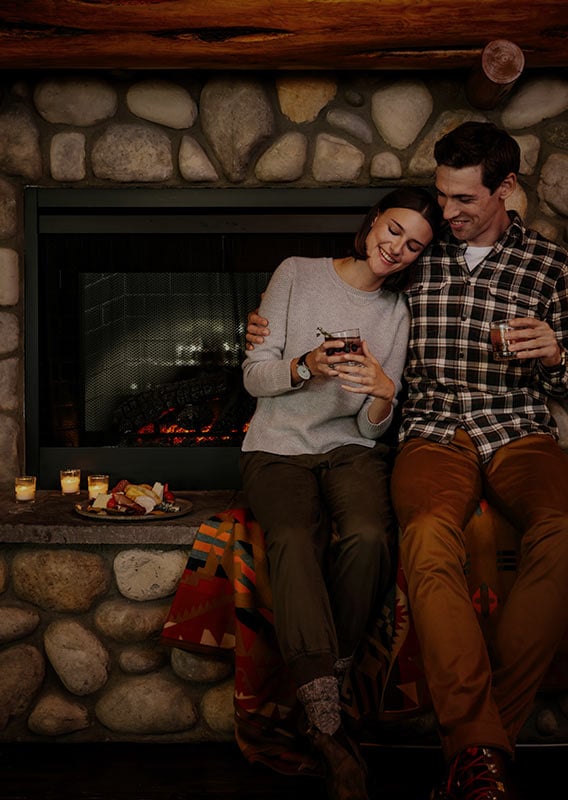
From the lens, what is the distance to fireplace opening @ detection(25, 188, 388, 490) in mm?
2461

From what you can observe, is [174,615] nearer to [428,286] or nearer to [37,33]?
[428,286]

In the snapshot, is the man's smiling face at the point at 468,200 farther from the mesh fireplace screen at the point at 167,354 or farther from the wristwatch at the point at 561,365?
the mesh fireplace screen at the point at 167,354

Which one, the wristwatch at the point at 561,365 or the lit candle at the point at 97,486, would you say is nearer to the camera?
the wristwatch at the point at 561,365

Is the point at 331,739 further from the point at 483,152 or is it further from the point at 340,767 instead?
the point at 483,152

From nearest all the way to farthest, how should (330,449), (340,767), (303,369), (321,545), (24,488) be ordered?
(340,767), (321,545), (303,369), (330,449), (24,488)

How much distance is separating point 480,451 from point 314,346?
530 mm

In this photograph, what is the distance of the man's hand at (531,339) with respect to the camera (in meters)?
1.82

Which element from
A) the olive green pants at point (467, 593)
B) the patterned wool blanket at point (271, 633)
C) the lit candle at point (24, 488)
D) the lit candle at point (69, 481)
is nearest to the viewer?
the olive green pants at point (467, 593)

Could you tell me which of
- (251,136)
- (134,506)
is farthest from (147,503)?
(251,136)

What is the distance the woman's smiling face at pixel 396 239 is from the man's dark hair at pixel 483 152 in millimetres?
176

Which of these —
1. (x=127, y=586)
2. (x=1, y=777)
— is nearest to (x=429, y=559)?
(x=127, y=586)

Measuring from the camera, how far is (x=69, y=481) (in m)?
2.37

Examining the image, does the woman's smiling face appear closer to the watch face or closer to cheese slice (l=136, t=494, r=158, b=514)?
the watch face

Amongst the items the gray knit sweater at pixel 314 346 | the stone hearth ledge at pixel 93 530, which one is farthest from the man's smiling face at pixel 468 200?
the stone hearth ledge at pixel 93 530
